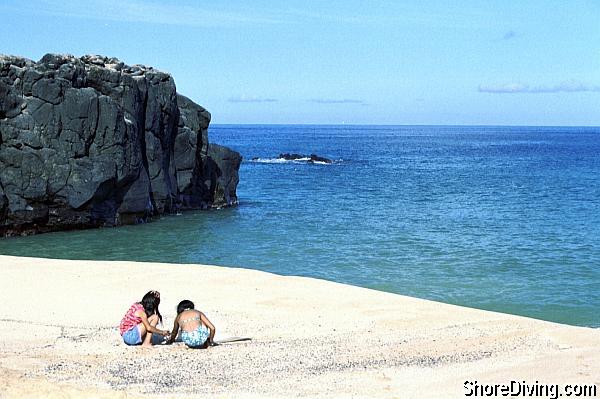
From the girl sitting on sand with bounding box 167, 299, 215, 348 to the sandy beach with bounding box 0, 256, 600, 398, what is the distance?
25cm

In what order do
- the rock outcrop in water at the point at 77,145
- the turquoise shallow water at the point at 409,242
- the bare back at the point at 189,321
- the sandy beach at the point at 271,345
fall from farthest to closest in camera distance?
1. the rock outcrop in water at the point at 77,145
2. the turquoise shallow water at the point at 409,242
3. the bare back at the point at 189,321
4. the sandy beach at the point at 271,345

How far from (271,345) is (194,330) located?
1662 millimetres

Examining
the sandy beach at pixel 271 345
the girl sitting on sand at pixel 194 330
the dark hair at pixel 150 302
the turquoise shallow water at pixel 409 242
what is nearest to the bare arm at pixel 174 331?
the girl sitting on sand at pixel 194 330

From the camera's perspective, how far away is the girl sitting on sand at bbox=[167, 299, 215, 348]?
14.5m

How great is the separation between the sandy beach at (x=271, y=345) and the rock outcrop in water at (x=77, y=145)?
15.7 metres

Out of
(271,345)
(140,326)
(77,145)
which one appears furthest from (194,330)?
(77,145)

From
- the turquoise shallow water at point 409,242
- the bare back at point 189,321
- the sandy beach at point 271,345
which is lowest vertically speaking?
the turquoise shallow water at point 409,242

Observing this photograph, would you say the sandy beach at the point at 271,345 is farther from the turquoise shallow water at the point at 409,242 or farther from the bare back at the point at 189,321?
the turquoise shallow water at the point at 409,242

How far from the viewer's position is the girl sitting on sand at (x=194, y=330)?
14547mm

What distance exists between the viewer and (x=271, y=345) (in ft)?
49.7

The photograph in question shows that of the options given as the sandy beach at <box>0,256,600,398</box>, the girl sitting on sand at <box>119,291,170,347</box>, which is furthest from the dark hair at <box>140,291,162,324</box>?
the sandy beach at <box>0,256,600,398</box>

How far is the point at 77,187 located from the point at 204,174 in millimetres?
14362

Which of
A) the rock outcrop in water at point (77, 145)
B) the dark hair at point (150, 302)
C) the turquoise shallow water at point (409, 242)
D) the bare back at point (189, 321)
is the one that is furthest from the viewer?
the rock outcrop in water at point (77, 145)

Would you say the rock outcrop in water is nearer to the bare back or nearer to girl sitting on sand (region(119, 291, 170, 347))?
girl sitting on sand (region(119, 291, 170, 347))
